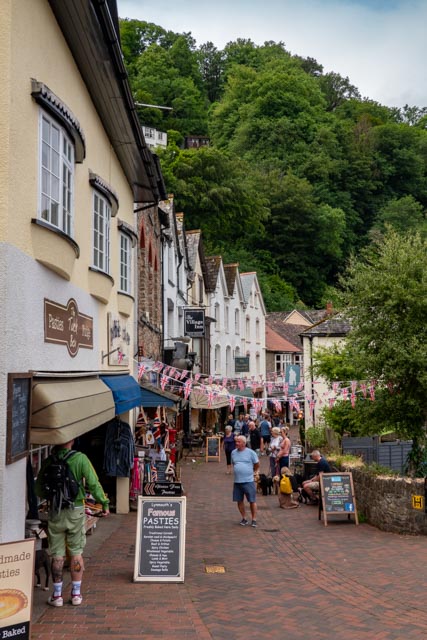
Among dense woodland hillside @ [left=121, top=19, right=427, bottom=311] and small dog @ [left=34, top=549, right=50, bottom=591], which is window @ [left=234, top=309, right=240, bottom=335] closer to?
dense woodland hillside @ [left=121, top=19, right=427, bottom=311]

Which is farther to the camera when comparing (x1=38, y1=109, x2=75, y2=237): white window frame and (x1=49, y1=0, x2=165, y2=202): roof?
(x1=49, y1=0, x2=165, y2=202): roof

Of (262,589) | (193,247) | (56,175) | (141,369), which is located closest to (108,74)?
(56,175)

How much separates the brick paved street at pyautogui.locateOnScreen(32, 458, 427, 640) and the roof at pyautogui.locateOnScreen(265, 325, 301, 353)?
128 feet

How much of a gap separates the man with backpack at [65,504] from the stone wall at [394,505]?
6485 mm

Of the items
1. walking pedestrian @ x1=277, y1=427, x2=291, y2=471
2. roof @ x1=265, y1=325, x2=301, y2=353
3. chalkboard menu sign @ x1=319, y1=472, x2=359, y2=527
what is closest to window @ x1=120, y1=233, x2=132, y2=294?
chalkboard menu sign @ x1=319, y1=472, x2=359, y2=527

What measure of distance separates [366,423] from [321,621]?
8278 millimetres

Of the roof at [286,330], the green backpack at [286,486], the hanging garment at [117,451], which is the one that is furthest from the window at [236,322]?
the hanging garment at [117,451]

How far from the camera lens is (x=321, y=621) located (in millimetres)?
7207

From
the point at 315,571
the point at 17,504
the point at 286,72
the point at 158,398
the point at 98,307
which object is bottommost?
the point at 315,571

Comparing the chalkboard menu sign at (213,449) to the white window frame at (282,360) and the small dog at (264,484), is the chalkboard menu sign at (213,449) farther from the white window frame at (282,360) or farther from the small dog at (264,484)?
the white window frame at (282,360)

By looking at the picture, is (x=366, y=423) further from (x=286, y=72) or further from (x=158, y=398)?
(x=286, y=72)

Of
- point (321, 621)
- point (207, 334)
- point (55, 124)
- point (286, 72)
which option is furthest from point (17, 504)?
point (286, 72)

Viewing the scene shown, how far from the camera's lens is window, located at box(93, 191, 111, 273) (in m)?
10.6

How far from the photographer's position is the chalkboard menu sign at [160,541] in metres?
8.63
